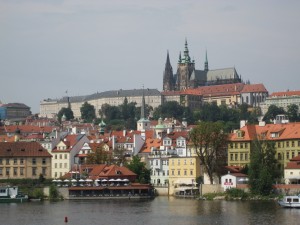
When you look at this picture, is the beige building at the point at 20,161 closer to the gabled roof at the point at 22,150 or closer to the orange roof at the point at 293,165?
the gabled roof at the point at 22,150

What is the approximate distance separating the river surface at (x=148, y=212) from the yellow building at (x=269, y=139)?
50.2 feet

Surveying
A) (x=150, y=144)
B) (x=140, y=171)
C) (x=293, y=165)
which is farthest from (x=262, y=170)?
(x=150, y=144)

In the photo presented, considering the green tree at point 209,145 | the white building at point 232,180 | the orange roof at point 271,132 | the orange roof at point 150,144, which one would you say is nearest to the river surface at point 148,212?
the white building at point 232,180

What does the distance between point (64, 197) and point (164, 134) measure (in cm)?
3119

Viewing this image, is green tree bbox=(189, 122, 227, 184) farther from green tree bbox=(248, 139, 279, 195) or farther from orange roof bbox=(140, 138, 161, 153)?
orange roof bbox=(140, 138, 161, 153)

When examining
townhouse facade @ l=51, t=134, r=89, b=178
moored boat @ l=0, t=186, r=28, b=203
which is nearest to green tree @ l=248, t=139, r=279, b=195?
moored boat @ l=0, t=186, r=28, b=203

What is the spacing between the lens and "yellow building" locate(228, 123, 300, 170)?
312 ft

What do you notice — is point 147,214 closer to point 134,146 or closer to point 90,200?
point 90,200

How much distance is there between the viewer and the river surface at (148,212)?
6350cm

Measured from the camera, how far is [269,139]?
9656 centimetres

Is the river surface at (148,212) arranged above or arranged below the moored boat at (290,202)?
below

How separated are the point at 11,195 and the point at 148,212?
70.7ft

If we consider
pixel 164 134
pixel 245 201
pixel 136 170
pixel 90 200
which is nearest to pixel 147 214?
pixel 245 201

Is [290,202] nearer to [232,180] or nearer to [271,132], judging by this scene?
[232,180]
